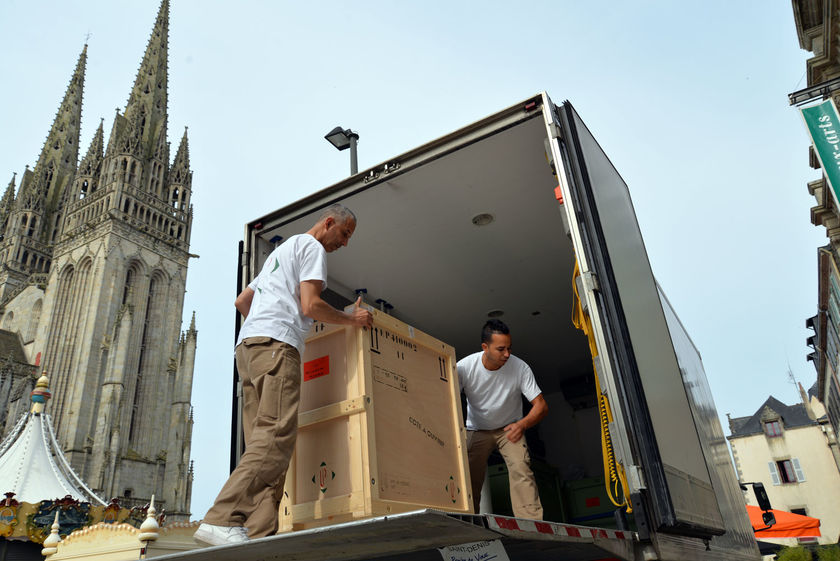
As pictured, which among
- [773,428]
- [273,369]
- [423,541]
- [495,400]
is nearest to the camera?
[423,541]

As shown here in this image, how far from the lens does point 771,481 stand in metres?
38.1

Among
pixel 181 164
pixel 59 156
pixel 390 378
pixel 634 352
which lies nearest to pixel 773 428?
pixel 634 352

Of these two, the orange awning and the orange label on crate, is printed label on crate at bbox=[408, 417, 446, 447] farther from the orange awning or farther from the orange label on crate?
the orange awning

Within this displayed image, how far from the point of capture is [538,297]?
7.10 meters

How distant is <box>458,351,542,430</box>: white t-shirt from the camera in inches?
178

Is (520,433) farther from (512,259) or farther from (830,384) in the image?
(830,384)

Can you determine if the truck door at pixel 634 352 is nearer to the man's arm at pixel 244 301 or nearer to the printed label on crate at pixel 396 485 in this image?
the printed label on crate at pixel 396 485

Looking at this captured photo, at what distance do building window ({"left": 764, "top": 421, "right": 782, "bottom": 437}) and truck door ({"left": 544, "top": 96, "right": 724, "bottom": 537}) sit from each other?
4247 centimetres

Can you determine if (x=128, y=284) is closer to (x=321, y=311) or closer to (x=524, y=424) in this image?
(x=524, y=424)

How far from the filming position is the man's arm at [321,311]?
3137 mm

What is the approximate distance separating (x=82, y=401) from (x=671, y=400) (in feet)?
130

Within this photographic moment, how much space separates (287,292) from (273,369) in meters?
0.46

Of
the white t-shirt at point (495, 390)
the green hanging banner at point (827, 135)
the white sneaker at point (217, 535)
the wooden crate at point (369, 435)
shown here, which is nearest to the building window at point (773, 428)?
the green hanging banner at point (827, 135)

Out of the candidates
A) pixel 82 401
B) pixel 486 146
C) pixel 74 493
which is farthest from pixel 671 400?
pixel 82 401
